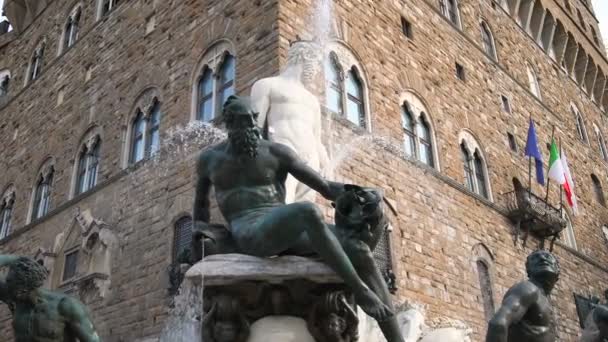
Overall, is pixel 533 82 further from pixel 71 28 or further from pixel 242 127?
pixel 242 127

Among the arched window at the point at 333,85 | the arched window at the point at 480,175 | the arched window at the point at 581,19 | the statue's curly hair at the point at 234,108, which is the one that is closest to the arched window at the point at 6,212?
the arched window at the point at 333,85

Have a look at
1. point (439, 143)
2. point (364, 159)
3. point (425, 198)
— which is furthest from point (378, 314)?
point (439, 143)

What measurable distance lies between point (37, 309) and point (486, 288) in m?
9.36

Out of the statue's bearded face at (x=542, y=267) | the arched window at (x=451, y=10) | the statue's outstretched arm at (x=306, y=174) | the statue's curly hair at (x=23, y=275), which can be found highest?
the arched window at (x=451, y=10)

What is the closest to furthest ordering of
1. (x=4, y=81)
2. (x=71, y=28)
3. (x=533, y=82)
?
(x=71, y=28)
(x=533, y=82)
(x=4, y=81)

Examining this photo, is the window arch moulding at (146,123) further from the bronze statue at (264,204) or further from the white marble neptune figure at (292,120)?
the bronze statue at (264,204)

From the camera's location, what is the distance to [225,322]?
2318 mm

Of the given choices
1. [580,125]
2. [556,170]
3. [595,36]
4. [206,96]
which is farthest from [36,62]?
[595,36]

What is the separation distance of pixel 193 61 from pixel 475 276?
21.1 feet

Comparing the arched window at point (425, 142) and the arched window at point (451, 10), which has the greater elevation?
the arched window at point (451, 10)

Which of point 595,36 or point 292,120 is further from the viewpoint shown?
point 595,36

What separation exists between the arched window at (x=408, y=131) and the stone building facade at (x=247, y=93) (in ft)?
0.18

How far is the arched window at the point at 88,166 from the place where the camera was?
11516 mm

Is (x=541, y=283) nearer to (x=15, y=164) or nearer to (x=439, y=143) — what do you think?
(x=439, y=143)
